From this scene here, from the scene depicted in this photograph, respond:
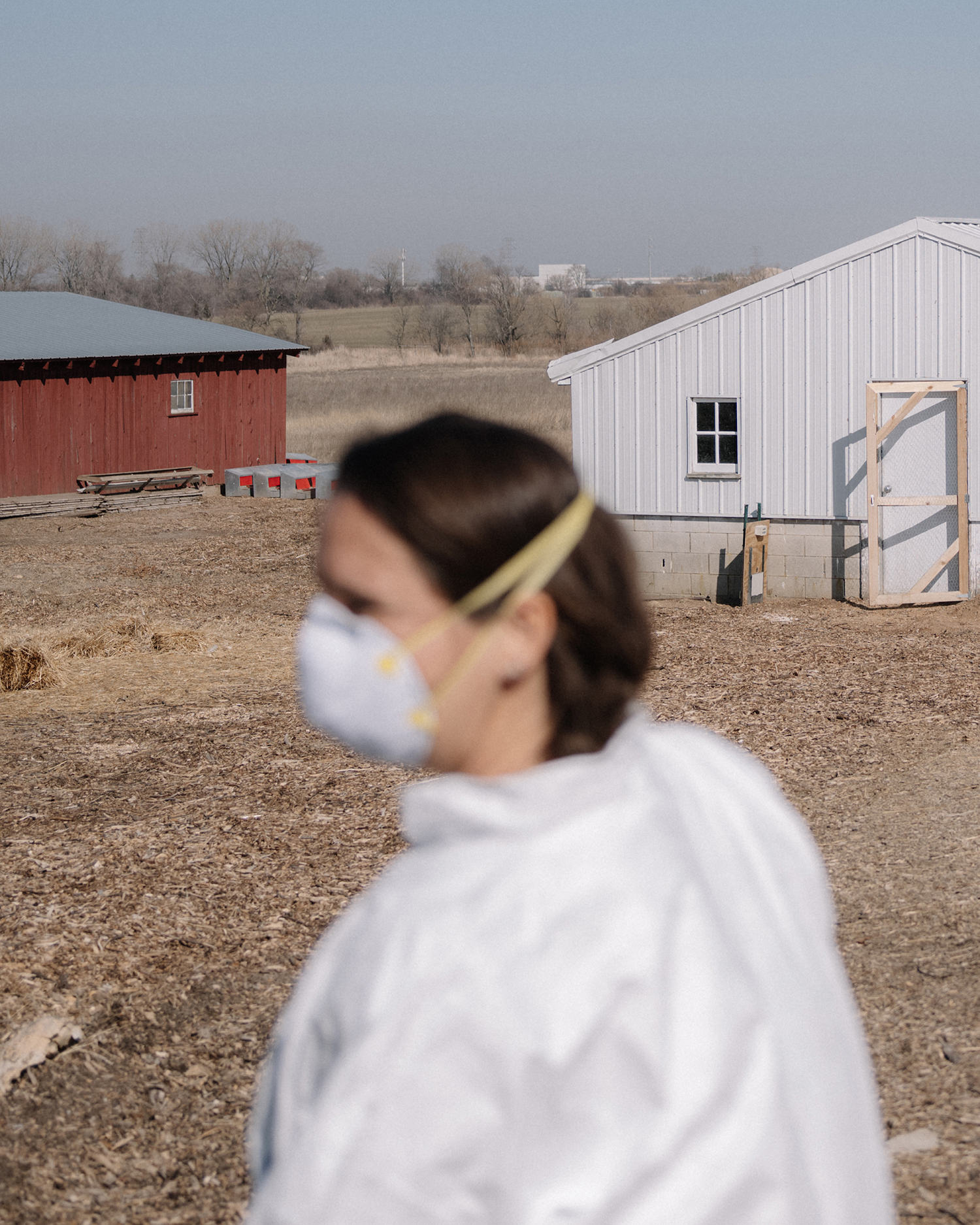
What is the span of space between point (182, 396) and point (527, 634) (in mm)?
27828

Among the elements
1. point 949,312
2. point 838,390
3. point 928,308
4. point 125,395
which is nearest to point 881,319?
point 928,308

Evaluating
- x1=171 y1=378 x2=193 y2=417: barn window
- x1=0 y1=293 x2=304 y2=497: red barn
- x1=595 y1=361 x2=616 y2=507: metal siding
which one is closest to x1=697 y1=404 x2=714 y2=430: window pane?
x1=595 y1=361 x2=616 y2=507: metal siding

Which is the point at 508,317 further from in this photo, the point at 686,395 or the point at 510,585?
the point at 510,585

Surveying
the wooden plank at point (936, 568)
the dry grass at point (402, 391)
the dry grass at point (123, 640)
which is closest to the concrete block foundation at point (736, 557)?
the wooden plank at point (936, 568)

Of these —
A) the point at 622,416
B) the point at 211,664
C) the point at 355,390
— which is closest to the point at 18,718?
the point at 211,664

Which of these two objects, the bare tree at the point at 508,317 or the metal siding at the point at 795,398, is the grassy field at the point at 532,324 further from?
the metal siding at the point at 795,398

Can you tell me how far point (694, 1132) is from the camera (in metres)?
1.24

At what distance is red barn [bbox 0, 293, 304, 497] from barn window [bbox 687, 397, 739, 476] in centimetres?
1430

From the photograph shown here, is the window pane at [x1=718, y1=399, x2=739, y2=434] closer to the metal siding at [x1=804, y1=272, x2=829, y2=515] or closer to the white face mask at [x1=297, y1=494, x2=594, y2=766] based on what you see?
the metal siding at [x1=804, y1=272, x2=829, y2=515]

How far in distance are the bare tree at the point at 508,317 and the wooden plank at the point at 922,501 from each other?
6488cm

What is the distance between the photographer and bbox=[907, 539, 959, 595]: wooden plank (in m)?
14.7

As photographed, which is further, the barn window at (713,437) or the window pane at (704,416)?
the window pane at (704,416)

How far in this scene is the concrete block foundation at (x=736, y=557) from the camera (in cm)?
1515

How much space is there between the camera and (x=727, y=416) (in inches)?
615
